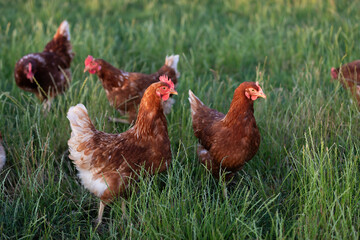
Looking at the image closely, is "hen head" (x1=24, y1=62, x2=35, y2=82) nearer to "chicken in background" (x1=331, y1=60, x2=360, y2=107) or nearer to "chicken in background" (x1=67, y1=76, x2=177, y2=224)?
"chicken in background" (x1=67, y1=76, x2=177, y2=224)

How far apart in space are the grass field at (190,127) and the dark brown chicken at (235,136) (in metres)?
0.18

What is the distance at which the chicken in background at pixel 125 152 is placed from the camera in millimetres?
2895

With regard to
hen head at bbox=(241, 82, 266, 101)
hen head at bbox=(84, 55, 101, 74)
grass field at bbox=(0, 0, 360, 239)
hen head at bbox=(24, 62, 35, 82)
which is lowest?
grass field at bbox=(0, 0, 360, 239)

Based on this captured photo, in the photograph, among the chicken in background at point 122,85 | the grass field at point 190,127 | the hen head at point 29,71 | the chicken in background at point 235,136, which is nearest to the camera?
the grass field at point 190,127

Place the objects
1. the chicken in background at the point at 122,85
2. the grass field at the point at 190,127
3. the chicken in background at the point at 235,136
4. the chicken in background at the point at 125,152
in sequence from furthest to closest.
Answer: the chicken in background at the point at 122,85 < the chicken in background at the point at 235,136 < the chicken in background at the point at 125,152 < the grass field at the point at 190,127

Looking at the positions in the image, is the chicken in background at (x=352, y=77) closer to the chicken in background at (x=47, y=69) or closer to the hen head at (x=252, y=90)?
the hen head at (x=252, y=90)

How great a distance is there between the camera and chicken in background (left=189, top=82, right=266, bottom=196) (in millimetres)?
3070

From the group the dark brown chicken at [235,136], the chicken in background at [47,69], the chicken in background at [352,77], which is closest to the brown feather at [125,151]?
the dark brown chicken at [235,136]

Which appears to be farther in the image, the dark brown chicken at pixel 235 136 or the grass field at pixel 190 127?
the dark brown chicken at pixel 235 136

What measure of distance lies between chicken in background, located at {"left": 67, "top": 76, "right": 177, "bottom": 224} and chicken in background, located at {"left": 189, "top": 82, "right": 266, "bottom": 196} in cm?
48

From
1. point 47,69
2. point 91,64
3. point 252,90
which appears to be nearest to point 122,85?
point 91,64

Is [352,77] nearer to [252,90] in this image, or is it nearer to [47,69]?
[252,90]

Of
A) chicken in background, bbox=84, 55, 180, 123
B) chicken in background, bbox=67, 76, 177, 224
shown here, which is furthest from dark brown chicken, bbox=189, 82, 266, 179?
chicken in background, bbox=84, 55, 180, 123

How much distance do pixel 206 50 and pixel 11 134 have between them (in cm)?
336
